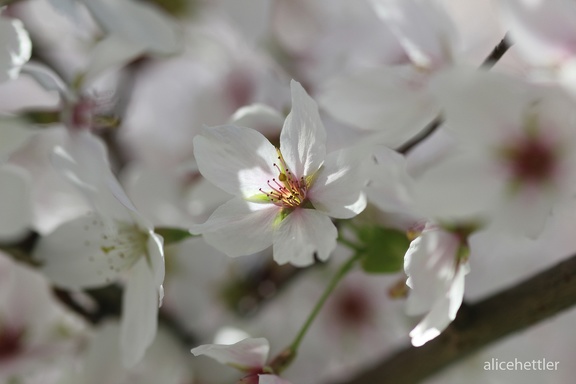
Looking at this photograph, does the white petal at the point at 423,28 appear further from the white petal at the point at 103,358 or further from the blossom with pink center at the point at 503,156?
the white petal at the point at 103,358

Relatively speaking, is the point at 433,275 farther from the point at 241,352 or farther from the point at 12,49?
the point at 12,49

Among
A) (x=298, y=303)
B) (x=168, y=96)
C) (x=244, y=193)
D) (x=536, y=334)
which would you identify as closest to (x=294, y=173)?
(x=244, y=193)

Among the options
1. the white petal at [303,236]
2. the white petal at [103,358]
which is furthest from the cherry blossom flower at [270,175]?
the white petal at [103,358]

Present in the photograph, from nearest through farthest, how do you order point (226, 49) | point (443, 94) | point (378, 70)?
point (443, 94)
point (378, 70)
point (226, 49)

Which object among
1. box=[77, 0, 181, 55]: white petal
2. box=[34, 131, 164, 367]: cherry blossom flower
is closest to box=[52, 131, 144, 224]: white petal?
box=[34, 131, 164, 367]: cherry blossom flower

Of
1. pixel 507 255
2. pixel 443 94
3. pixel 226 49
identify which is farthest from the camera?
pixel 226 49

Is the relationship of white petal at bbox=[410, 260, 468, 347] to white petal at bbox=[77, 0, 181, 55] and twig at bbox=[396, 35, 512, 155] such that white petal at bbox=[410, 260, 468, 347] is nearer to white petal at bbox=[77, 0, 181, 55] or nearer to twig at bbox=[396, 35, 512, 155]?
twig at bbox=[396, 35, 512, 155]

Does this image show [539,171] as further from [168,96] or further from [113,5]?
[168,96]

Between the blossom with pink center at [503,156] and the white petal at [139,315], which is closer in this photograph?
the blossom with pink center at [503,156]
